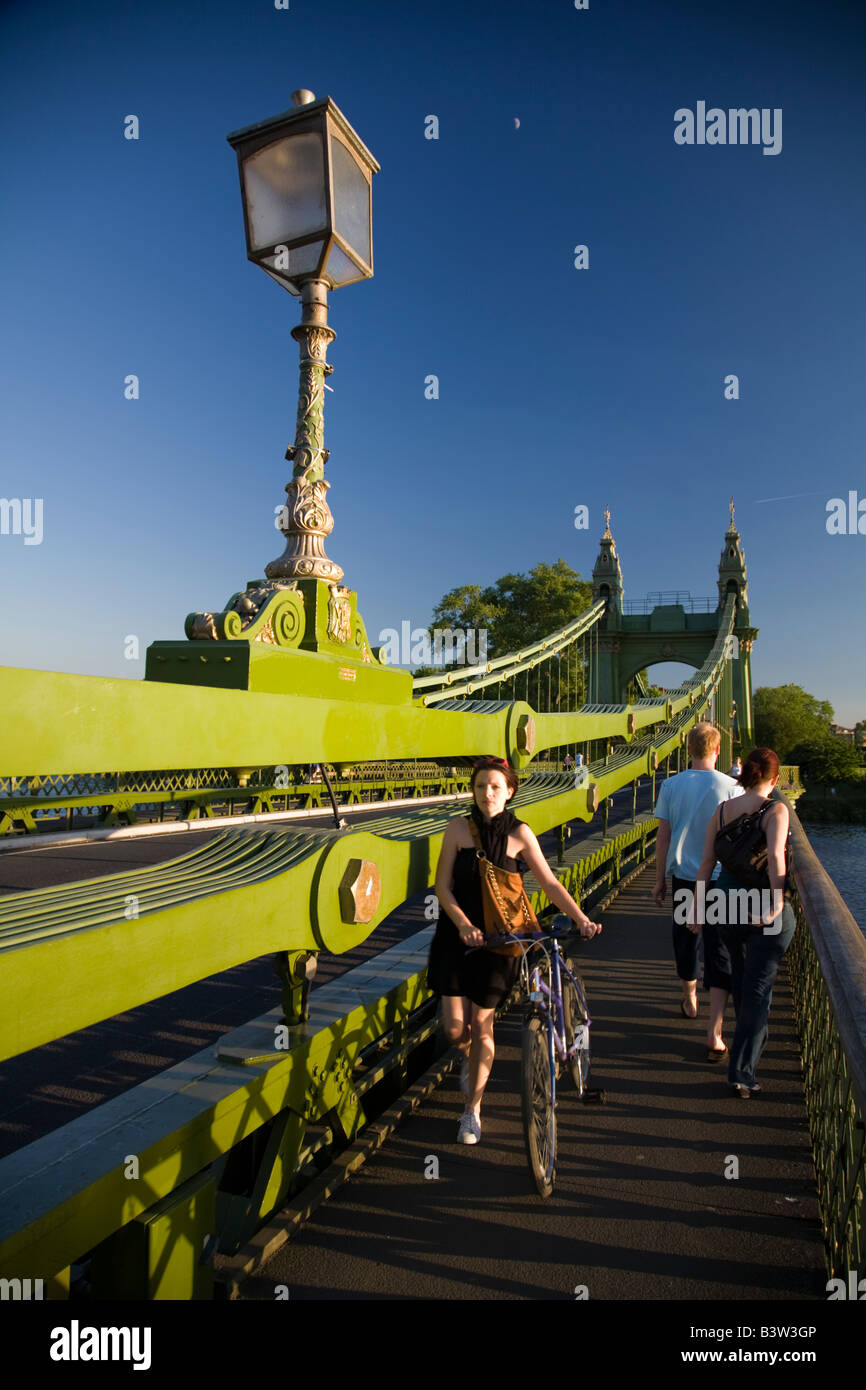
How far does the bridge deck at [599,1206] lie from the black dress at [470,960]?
1.87ft

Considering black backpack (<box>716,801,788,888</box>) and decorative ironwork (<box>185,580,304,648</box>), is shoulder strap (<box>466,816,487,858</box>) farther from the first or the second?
black backpack (<box>716,801,788,888</box>)

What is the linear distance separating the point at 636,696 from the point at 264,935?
4627cm

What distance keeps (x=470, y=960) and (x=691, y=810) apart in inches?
74.6

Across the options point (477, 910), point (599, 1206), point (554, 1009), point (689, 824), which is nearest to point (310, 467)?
point (477, 910)

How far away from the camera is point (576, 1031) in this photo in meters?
3.09

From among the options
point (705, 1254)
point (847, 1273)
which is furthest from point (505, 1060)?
point (847, 1273)

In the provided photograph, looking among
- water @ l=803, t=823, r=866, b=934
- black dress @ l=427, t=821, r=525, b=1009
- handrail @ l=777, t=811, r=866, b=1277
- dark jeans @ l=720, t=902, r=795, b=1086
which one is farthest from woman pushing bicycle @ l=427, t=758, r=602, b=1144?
water @ l=803, t=823, r=866, b=934

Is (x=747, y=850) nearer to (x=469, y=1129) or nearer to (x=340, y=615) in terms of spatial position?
(x=469, y=1129)

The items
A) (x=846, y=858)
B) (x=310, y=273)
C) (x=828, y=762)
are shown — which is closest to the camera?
(x=310, y=273)

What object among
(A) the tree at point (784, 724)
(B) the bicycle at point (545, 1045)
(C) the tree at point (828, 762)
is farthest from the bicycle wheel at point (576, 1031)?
(A) the tree at point (784, 724)

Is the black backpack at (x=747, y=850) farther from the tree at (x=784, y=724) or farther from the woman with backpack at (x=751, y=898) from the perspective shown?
the tree at (x=784, y=724)
